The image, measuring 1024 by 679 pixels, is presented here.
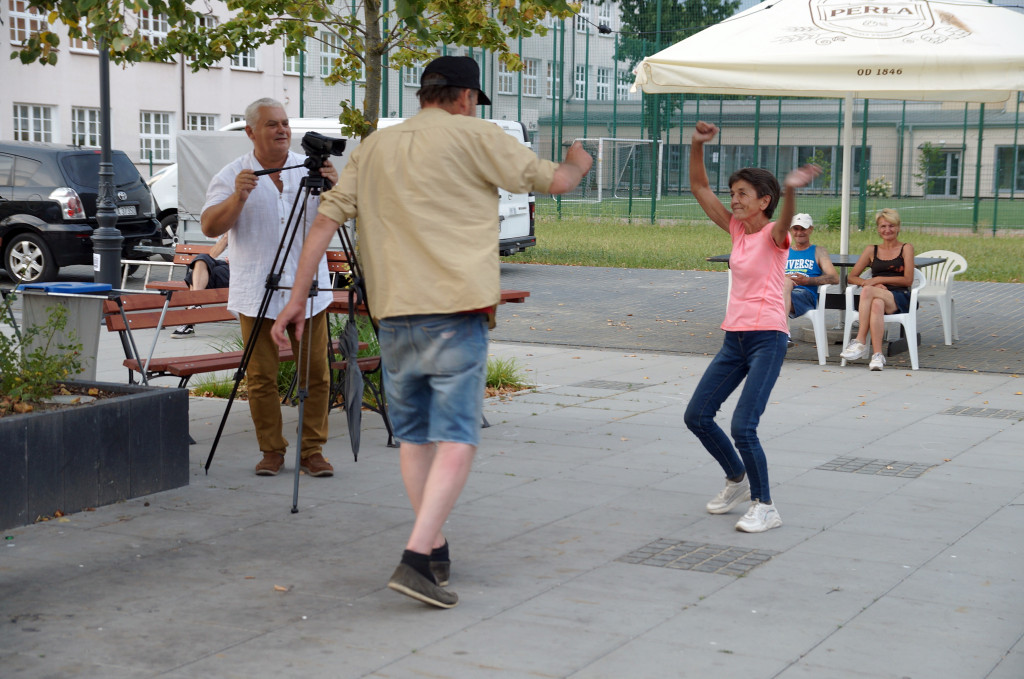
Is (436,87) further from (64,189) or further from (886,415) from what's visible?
(64,189)

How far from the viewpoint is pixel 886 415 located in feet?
27.9

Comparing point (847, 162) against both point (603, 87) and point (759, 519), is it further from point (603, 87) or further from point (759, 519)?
point (603, 87)

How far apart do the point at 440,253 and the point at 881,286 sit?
7.39m

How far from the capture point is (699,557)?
5125 millimetres

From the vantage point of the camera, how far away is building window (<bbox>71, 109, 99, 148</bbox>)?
3453 cm

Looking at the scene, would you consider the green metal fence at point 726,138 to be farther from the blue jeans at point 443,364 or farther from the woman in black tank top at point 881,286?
the blue jeans at point 443,364

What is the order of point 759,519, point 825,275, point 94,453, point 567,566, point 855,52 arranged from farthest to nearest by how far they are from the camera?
point 825,275 → point 855,52 → point 94,453 → point 759,519 → point 567,566

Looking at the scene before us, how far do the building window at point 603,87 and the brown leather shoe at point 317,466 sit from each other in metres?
30.9

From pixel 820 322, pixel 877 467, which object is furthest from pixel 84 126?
pixel 877 467

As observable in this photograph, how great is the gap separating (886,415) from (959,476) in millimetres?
1894

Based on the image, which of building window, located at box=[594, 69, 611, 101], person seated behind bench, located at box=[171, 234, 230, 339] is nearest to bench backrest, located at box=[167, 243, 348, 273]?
person seated behind bench, located at box=[171, 234, 230, 339]

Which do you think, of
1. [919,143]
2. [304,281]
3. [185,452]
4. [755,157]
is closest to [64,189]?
[185,452]

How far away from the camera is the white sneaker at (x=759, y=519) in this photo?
549cm

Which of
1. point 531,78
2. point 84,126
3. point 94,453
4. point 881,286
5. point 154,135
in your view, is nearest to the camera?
point 94,453
